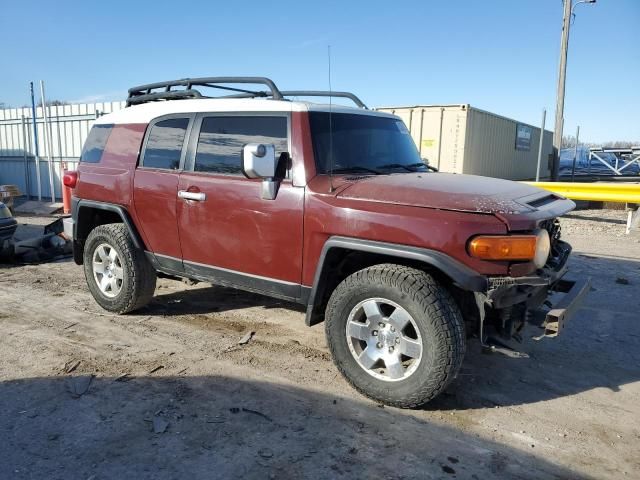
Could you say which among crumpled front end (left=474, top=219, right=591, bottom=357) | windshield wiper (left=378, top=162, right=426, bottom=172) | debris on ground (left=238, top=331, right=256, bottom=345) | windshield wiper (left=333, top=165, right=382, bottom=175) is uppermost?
windshield wiper (left=378, top=162, right=426, bottom=172)

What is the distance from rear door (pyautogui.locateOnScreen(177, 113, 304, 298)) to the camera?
3689mm

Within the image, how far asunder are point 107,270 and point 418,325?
3453mm

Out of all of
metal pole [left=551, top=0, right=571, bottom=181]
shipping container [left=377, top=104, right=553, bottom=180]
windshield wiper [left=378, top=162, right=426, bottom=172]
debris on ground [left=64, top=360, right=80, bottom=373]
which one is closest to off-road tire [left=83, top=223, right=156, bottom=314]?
debris on ground [left=64, top=360, right=80, bottom=373]

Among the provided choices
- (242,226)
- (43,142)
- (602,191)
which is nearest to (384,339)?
(242,226)

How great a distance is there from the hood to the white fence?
13.2 metres

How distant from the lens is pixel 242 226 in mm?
3898

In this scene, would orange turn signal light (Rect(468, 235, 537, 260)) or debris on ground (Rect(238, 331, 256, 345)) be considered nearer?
orange turn signal light (Rect(468, 235, 537, 260))

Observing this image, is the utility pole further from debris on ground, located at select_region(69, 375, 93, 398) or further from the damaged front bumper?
debris on ground, located at select_region(69, 375, 93, 398)

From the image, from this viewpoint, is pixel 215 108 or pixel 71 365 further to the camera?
pixel 215 108

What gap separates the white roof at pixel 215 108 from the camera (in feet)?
12.5

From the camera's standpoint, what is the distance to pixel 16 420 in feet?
9.93

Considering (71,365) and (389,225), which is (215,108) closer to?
(389,225)

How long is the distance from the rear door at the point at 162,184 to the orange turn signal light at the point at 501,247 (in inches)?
105

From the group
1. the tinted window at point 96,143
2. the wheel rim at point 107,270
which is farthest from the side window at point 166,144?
the wheel rim at point 107,270
